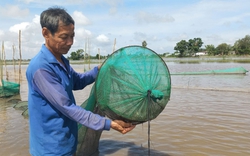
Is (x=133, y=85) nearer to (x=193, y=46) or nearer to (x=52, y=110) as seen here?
(x=52, y=110)

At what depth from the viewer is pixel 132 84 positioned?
2.06 m

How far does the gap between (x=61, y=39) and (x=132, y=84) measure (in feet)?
2.34

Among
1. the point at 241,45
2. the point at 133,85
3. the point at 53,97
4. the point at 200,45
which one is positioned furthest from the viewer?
the point at 200,45

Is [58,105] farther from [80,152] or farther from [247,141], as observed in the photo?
[247,141]

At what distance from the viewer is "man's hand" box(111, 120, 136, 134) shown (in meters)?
1.78

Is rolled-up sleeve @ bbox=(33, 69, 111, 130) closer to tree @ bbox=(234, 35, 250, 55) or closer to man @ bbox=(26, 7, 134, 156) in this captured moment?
man @ bbox=(26, 7, 134, 156)

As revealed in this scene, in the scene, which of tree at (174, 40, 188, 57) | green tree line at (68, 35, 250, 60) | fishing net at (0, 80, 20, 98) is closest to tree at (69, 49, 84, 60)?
green tree line at (68, 35, 250, 60)

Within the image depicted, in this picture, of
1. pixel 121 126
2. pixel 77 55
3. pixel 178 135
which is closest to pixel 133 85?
pixel 121 126

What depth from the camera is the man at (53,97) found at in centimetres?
160

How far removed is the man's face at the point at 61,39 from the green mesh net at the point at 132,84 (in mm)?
482

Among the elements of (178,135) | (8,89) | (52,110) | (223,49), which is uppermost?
(223,49)

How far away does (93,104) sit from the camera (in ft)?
9.04

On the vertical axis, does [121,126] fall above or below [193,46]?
below

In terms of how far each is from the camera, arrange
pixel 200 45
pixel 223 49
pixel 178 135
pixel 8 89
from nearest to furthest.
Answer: pixel 178 135, pixel 8 89, pixel 223 49, pixel 200 45
